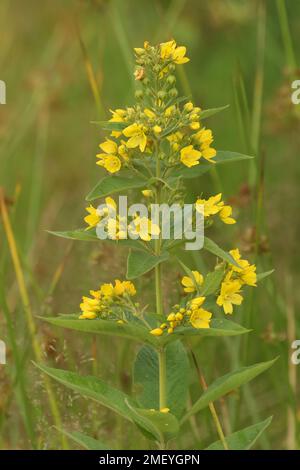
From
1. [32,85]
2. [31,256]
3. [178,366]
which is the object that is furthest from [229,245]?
[178,366]

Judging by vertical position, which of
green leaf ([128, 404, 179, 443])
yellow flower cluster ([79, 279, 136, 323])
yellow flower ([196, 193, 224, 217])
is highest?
yellow flower ([196, 193, 224, 217])

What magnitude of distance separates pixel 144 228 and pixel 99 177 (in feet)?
7.00

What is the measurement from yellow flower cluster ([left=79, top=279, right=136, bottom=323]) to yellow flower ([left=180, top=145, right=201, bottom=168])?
0.87 ft

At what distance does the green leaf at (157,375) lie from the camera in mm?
1777

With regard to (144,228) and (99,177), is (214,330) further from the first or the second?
(99,177)

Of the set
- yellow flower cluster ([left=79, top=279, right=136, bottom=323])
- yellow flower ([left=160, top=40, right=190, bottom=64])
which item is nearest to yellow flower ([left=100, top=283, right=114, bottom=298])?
yellow flower cluster ([left=79, top=279, right=136, bottom=323])

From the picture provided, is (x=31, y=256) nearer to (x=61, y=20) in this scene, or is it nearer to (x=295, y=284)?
(x=295, y=284)

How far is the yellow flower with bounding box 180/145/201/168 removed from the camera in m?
1.62

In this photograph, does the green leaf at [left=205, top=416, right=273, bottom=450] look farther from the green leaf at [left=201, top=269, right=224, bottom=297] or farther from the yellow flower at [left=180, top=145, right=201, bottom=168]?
the yellow flower at [left=180, top=145, right=201, bottom=168]

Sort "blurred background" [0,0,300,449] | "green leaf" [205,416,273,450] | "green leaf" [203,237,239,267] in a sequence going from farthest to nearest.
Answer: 1. "blurred background" [0,0,300,449]
2. "green leaf" [205,416,273,450]
3. "green leaf" [203,237,239,267]

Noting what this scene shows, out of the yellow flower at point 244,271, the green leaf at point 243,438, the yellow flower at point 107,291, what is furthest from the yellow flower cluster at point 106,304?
the green leaf at point 243,438

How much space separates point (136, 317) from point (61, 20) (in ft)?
10.9

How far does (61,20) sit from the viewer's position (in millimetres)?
4758

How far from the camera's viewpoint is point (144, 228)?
1.58 metres
